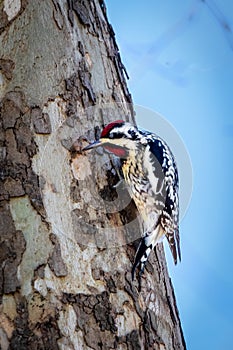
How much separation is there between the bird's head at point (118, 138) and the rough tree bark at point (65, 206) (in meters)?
0.04

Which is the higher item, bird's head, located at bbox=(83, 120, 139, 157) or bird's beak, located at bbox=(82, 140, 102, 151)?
bird's head, located at bbox=(83, 120, 139, 157)

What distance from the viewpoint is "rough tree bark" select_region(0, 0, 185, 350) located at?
179cm

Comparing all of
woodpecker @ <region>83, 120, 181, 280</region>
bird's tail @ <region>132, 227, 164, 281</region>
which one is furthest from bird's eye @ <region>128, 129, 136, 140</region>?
bird's tail @ <region>132, 227, 164, 281</region>

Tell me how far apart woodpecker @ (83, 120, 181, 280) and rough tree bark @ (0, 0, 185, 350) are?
53mm

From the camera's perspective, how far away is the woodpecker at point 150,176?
2.21 m

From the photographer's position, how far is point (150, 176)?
2350 millimetres

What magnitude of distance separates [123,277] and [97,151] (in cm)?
45

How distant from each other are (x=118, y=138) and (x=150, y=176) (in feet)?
0.68

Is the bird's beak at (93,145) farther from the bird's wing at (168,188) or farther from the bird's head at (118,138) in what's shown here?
the bird's wing at (168,188)

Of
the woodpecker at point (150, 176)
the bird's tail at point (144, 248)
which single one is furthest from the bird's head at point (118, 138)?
the bird's tail at point (144, 248)

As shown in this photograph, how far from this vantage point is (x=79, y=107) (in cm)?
219

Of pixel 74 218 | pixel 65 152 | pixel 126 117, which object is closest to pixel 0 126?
pixel 65 152

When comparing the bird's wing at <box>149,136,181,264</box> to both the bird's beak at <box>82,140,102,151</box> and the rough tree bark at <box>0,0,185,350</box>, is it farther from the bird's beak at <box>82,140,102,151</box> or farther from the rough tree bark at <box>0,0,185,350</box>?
the bird's beak at <box>82,140,102,151</box>

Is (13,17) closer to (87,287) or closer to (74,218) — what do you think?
(74,218)
